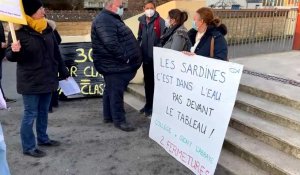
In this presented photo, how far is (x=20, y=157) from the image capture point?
13.4 feet

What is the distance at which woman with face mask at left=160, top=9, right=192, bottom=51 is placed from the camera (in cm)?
425

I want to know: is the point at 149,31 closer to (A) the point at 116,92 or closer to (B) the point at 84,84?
(A) the point at 116,92

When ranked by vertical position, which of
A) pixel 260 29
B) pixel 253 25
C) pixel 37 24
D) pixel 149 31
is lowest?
pixel 260 29

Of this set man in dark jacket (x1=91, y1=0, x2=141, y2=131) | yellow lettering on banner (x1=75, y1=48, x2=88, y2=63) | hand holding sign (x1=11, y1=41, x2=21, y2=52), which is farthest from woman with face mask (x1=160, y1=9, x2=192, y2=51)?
yellow lettering on banner (x1=75, y1=48, x2=88, y2=63)

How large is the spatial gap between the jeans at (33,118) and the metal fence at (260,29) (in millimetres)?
5285

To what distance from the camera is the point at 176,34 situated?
4.32 meters

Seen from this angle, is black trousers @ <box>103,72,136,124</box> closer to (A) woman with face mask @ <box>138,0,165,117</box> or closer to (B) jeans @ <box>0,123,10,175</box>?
(A) woman with face mask @ <box>138,0,165,117</box>

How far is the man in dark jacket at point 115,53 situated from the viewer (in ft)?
14.7

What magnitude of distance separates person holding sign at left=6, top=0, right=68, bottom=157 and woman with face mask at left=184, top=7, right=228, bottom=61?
166cm

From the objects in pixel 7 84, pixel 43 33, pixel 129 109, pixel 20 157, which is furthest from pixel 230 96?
pixel 7 84

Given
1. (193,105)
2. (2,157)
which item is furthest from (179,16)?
(2,157)

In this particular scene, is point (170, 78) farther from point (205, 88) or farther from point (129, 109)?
point (129, 109)

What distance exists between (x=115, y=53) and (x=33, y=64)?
1.12 m

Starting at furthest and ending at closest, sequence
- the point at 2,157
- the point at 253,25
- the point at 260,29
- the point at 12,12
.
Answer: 1. the point at 260,29
2. the point at 253,25
3. the point at 12,12
4. the point at 2,157
